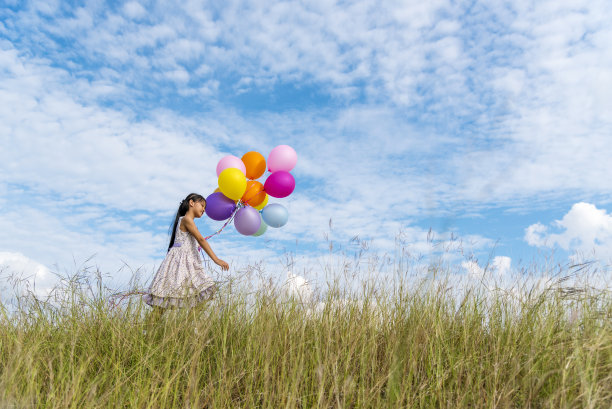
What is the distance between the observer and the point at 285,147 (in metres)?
6.22

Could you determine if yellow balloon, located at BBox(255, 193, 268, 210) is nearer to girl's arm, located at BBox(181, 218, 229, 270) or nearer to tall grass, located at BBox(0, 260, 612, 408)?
girl's arm, located at BBox(181, 218, 229, 270)

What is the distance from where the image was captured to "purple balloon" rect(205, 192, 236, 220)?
5.93 metres

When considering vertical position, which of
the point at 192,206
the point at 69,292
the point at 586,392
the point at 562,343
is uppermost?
the point at 192,206

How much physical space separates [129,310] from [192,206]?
1.73 metres

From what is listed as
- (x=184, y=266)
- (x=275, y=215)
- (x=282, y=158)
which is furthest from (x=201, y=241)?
(x=282, y=158)

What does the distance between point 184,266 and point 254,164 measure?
183 centimetres

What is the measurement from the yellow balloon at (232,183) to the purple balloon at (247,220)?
0.22 m

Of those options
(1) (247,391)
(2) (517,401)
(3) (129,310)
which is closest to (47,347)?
(3) (129,310)

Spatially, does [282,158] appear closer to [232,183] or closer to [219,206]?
[232,183]

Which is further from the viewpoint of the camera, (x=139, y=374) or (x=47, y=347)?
(x=47, y=347)

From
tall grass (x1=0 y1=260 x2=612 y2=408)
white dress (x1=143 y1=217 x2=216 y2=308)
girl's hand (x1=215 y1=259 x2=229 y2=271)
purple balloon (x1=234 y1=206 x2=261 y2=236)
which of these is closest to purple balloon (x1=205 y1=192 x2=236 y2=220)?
purple balloon (x1=234 y1=206 x2=261 y2=236)

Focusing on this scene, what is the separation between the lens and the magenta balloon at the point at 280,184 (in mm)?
6000

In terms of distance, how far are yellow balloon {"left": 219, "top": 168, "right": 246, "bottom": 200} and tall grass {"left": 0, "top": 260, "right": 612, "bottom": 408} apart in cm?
183

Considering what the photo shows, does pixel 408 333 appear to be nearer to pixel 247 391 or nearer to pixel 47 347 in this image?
pixel 247 391
